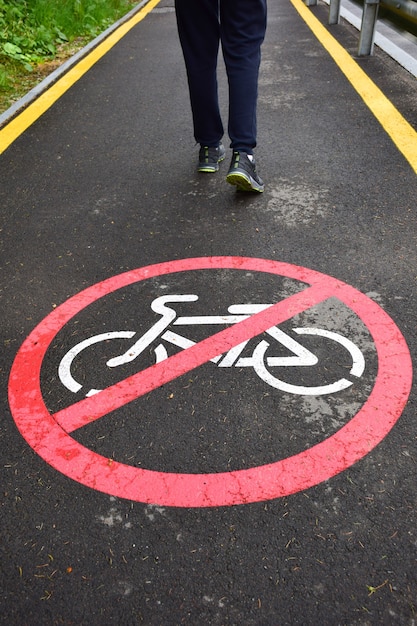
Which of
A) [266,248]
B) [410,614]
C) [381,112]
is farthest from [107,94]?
[410,614]

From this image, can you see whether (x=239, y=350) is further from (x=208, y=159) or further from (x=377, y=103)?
(x=377, y=103)

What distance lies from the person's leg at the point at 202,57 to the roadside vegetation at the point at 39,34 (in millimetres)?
2622

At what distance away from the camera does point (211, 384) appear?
2.23m

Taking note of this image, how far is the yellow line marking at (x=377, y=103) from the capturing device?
14.2 feet

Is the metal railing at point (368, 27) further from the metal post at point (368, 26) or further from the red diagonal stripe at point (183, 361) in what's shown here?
the red diagonal stripe at point (183, 361)

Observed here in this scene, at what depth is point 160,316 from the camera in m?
2.64

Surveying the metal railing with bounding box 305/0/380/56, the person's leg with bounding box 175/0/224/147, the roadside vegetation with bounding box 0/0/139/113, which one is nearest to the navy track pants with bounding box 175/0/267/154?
the person's leg with bounding box 175/0/224/147

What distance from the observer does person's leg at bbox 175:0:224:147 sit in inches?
143

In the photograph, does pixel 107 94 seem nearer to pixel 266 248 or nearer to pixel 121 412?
pixel 266 248

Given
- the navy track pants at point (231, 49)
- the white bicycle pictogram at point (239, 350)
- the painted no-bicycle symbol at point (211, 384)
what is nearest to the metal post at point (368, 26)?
the navy track pants at point (231, 49)

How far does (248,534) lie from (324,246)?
1792 millimetres

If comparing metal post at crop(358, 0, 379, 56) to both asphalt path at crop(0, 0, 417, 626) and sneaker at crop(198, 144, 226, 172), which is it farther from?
sneaker at crop(198, 144, 226, 172)

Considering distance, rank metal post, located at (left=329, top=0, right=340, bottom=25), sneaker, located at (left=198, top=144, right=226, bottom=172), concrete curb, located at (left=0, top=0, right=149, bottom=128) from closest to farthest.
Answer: sneaker, located at (left=198, top=144, right=226, bottom=172) < concrete curb, located at (left=0, top=0, right=149, bottom=128) < metal post, located at (left=329, top=0, right=340, bottom=25)

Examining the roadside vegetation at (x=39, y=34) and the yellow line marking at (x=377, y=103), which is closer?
the yellow line marking at (x=377, y=103)
